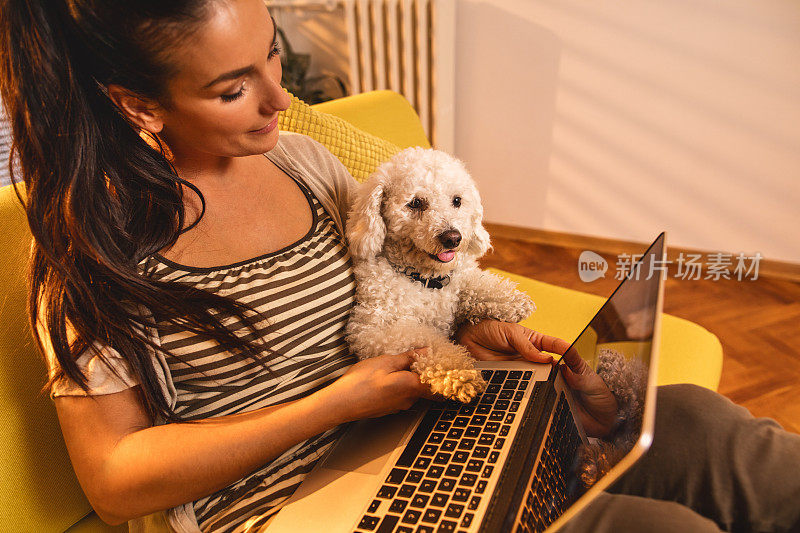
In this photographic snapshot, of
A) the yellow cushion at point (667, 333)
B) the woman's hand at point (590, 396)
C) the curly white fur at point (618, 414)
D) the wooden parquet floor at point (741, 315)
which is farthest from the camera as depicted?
the wooden parquet floor at point (741, 315)

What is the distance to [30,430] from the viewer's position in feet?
2.76

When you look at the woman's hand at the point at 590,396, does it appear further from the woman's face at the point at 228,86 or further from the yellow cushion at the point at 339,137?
the yellow cushion at the point at 339,137

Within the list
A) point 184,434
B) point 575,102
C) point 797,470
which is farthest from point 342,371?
point 575,102

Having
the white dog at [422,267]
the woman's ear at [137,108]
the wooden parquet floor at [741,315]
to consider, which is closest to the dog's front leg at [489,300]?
the white dog at [422,267]

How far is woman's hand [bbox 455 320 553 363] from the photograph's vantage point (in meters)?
1.00

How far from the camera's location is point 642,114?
2.48 meters

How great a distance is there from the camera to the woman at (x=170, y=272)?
683 mm

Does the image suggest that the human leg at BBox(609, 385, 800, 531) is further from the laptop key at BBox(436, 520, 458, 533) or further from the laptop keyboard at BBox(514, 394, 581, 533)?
the laptop key at BBox(436, 520, 458, 533)

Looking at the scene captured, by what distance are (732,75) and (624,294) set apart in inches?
76.6

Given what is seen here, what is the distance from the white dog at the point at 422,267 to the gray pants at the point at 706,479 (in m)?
0.25

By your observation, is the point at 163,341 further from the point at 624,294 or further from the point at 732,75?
the point at 732,75

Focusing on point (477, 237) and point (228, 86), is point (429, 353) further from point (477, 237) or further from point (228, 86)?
point (228, 86)

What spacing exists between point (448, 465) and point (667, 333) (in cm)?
83

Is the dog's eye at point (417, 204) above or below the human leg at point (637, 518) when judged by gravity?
above
